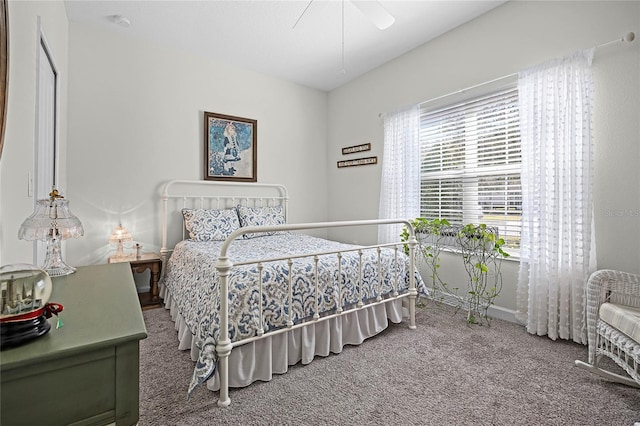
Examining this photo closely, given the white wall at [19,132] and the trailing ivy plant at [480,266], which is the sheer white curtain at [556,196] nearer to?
the trailing ivy plant at [480,266]

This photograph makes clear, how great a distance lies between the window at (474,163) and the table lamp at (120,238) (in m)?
3.03

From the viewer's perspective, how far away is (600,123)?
84.2 inches

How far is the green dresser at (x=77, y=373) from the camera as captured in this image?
65cm

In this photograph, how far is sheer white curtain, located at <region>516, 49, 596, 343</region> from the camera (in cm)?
213

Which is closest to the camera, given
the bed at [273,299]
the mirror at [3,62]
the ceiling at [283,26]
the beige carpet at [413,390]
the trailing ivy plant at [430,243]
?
the mirror at [3,62]

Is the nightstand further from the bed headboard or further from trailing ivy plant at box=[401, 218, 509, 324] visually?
trailing ivy plant at box=[401, 218, 509, 324]

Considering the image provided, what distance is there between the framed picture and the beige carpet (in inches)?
Result: 80.2

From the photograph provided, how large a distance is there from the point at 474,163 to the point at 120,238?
3446 millimetres

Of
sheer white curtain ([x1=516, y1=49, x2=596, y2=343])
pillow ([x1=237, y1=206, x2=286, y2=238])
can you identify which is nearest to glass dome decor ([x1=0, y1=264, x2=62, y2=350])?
pillow ([x1=237, y1=206, x2=286, y2=238])

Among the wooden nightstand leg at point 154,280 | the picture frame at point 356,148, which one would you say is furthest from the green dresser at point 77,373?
the picture frame at point 356,148

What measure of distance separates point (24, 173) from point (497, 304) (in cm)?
336

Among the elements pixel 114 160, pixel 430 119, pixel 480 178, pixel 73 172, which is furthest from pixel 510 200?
pixel 73 172

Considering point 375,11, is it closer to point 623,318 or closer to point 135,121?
point 623,318

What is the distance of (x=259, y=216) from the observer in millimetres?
3572
